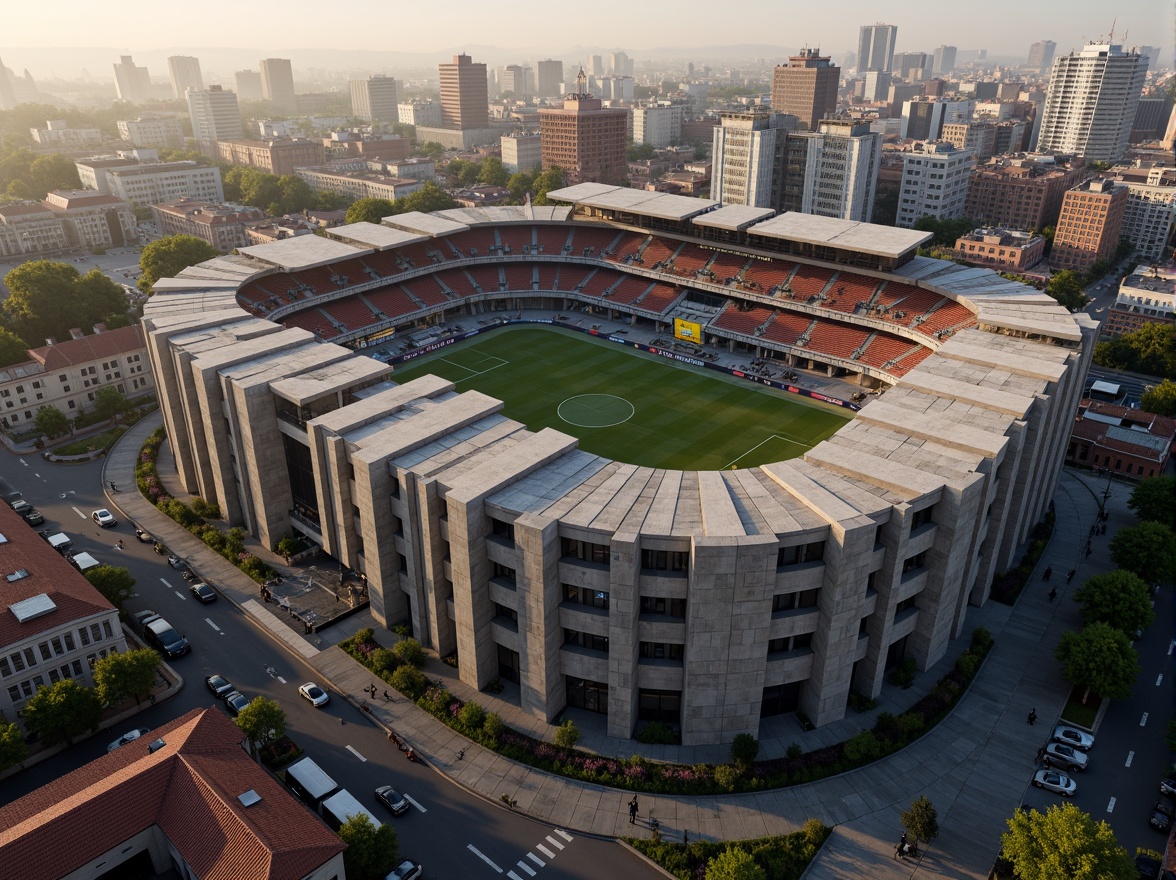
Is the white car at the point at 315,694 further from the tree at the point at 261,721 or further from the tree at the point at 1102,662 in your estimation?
the tree at the point at 1102,662

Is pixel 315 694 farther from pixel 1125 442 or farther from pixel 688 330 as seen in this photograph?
pixel 1125 442

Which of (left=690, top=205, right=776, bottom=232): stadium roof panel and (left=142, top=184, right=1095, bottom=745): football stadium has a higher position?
(left=690, top=205, right=776, bottom=232): stadium roof panel

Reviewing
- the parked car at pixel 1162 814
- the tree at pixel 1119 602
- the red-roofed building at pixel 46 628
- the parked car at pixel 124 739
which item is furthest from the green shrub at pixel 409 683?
the tree at pixel 1119 602

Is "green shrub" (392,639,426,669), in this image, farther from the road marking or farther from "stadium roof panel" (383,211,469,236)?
"stadium roof panel" (383,211,469,236)

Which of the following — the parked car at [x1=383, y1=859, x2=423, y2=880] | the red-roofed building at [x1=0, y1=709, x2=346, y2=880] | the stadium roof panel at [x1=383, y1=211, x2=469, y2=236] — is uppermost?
the stadium roof panel at [x1=383, y1=211, x2=469, y2=236]

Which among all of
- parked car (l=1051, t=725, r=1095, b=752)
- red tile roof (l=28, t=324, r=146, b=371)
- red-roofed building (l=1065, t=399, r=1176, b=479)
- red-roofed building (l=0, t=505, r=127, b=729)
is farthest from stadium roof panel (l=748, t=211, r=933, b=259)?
red-roofed building (l=0, t=505, r=127, b=729)

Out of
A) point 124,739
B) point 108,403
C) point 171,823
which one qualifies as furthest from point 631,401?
point 171,823

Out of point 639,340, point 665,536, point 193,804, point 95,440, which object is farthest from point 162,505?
point 639,340
